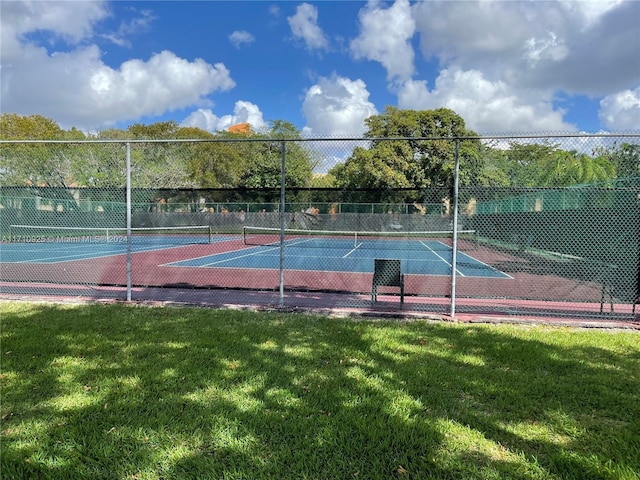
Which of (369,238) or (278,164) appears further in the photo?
(278,164)

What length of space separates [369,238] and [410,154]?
19.6 meters

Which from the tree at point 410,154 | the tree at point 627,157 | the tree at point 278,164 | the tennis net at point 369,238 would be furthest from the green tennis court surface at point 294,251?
the tree at point 627,157

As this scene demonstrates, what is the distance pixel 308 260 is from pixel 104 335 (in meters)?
9.95

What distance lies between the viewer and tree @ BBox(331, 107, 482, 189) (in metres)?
20.6

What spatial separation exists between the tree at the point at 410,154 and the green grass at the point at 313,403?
470 centimetres

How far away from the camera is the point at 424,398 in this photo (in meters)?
3.61

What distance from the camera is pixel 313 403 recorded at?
11.3 ft

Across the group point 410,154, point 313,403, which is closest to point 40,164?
point 410,154

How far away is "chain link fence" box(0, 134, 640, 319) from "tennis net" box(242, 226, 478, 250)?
0.12m

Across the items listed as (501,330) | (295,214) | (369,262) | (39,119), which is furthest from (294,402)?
(39,119)

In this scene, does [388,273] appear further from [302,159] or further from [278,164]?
[278,164]

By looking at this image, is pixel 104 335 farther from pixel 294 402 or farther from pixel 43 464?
pixel 294 402

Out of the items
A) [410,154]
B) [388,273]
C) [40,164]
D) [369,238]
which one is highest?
A: [410,154]

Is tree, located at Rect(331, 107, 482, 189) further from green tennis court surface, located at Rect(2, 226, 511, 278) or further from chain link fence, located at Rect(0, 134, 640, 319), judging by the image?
green tennis court surface, located at Rect(2, 226, 511, 278)
